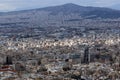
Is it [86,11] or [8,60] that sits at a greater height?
[8,60]

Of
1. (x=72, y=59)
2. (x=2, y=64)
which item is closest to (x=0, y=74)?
(x=2, y=64)

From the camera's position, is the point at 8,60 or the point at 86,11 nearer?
the point at 8,60

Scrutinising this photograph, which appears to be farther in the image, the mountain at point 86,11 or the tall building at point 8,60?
the mountain at point 86,11

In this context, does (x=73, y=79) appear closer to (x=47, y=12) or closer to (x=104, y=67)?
(x=104, y=67)

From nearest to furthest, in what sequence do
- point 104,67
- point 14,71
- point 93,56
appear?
point 14,71, point 104,67, point 93,56

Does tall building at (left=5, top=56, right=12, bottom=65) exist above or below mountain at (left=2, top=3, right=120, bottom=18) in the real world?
above

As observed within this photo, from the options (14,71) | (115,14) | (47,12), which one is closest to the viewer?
(14,71)

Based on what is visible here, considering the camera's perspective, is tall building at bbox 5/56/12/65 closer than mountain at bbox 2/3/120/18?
Yes

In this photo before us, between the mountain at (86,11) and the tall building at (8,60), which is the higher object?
the tall building at (8,60)

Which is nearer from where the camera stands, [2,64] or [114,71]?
[114,71]

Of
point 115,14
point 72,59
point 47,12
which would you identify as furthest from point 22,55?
point 47,12
